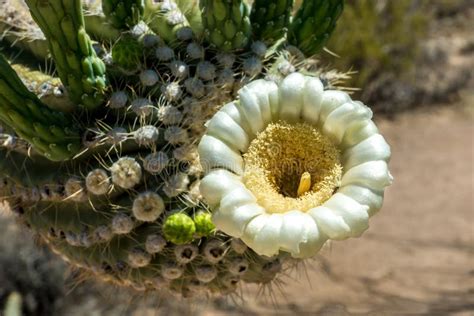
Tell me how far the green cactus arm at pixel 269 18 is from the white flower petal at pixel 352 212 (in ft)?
2.19

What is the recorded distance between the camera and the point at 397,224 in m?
4.77

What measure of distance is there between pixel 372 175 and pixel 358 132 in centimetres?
11

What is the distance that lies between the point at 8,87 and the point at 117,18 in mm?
354

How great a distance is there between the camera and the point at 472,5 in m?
7.53

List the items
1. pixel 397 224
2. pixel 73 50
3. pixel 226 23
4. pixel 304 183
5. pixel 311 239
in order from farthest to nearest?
pixel 397 224
pixel 226 23
pixel 73 50
pixel 304 183
pixel 311 239

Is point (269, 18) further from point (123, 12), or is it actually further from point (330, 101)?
point (330, 101)

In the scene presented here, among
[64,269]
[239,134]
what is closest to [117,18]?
[239,134]

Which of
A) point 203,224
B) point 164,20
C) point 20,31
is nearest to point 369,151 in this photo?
point 203,224

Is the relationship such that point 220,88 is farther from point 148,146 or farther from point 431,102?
point 431,102

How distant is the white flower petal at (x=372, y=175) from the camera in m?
1.35

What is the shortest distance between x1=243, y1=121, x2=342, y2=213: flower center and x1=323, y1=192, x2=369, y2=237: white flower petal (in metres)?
0.07

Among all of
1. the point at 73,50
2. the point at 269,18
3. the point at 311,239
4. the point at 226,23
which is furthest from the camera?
the point at 269,18

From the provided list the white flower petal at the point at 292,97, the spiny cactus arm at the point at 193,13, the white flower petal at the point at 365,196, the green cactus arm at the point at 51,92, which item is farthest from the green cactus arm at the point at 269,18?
the white flower petal at the point at 365,196

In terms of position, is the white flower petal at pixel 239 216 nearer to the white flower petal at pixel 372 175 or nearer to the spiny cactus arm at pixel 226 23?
the white flower petal at pixel 372 175
